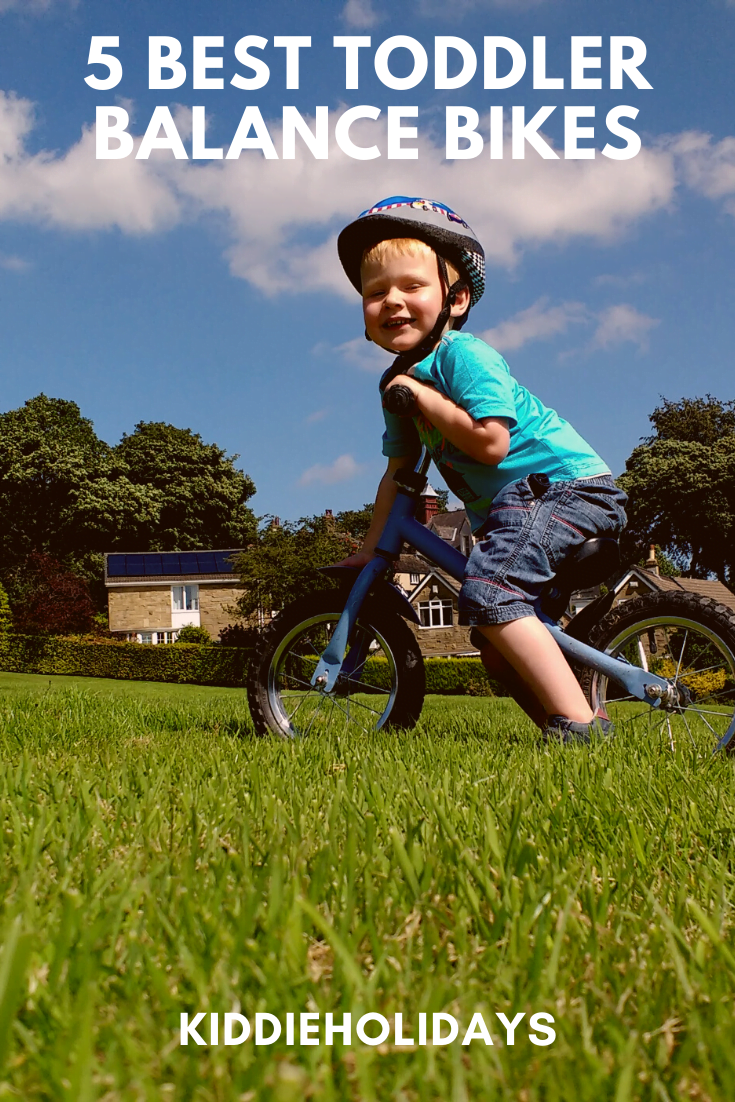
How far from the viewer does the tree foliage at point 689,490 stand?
164ft

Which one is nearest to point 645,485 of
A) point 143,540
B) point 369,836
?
point 143,540

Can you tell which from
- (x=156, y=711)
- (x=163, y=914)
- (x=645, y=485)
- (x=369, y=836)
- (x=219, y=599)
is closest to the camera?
(x=163, y=914)

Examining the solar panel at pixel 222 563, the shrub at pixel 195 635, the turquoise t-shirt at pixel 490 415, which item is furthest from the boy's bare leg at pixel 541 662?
the solar panel at pixel 222 563

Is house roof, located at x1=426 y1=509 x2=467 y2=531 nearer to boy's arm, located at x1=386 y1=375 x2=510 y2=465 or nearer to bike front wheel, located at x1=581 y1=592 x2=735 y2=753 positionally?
bike front wheel, located at x1=581 y1=592 x2=735 y2=753

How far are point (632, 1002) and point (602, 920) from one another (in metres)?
0.29

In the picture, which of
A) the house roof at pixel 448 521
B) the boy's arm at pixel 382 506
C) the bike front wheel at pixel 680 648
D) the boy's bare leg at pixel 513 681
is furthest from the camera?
the house roof at pixel 448 521

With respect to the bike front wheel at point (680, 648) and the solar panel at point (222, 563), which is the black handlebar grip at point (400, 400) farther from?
the solar panel at point (222, 563)

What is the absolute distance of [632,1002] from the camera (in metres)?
1.11

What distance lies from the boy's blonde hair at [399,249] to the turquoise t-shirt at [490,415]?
1.24 feet

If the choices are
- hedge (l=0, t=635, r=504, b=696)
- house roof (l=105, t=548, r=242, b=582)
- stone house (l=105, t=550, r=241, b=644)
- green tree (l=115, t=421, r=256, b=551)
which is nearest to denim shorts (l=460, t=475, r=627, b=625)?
hedge (l=0, t=635, r=504, b=696)

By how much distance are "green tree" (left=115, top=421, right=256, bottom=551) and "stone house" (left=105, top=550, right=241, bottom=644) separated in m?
7.95

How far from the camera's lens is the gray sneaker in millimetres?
3359

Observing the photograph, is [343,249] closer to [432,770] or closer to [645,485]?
[432,770]

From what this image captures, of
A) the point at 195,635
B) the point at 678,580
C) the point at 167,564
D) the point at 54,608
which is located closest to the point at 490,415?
the point at 678,580
